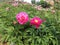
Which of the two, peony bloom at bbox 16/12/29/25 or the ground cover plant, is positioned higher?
peony bloom at bbox 16/12/29/25

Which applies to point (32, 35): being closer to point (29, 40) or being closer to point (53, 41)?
point (29, 40)

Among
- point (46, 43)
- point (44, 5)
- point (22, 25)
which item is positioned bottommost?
point (44, 5)

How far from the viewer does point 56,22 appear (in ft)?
14.9

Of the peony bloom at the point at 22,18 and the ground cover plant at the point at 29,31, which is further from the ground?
the peony bloom at the point at 22,18

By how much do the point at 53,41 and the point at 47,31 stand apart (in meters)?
0.24

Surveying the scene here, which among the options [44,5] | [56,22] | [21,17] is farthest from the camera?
[44,5]

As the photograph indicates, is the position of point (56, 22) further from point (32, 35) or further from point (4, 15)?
point (4, 15)

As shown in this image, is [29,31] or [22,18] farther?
[29,31]

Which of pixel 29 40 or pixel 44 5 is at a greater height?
pixel 29 40

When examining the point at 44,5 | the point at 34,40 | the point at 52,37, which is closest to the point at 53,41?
the point at 52,37

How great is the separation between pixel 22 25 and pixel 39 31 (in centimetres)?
37

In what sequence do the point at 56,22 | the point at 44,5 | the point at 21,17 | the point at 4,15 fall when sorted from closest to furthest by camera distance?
the point at 21,17 < the point at 56,22 < the point at 4,15 < the point at 44,5

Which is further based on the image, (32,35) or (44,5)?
(44,5)

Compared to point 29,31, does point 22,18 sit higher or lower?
higher
